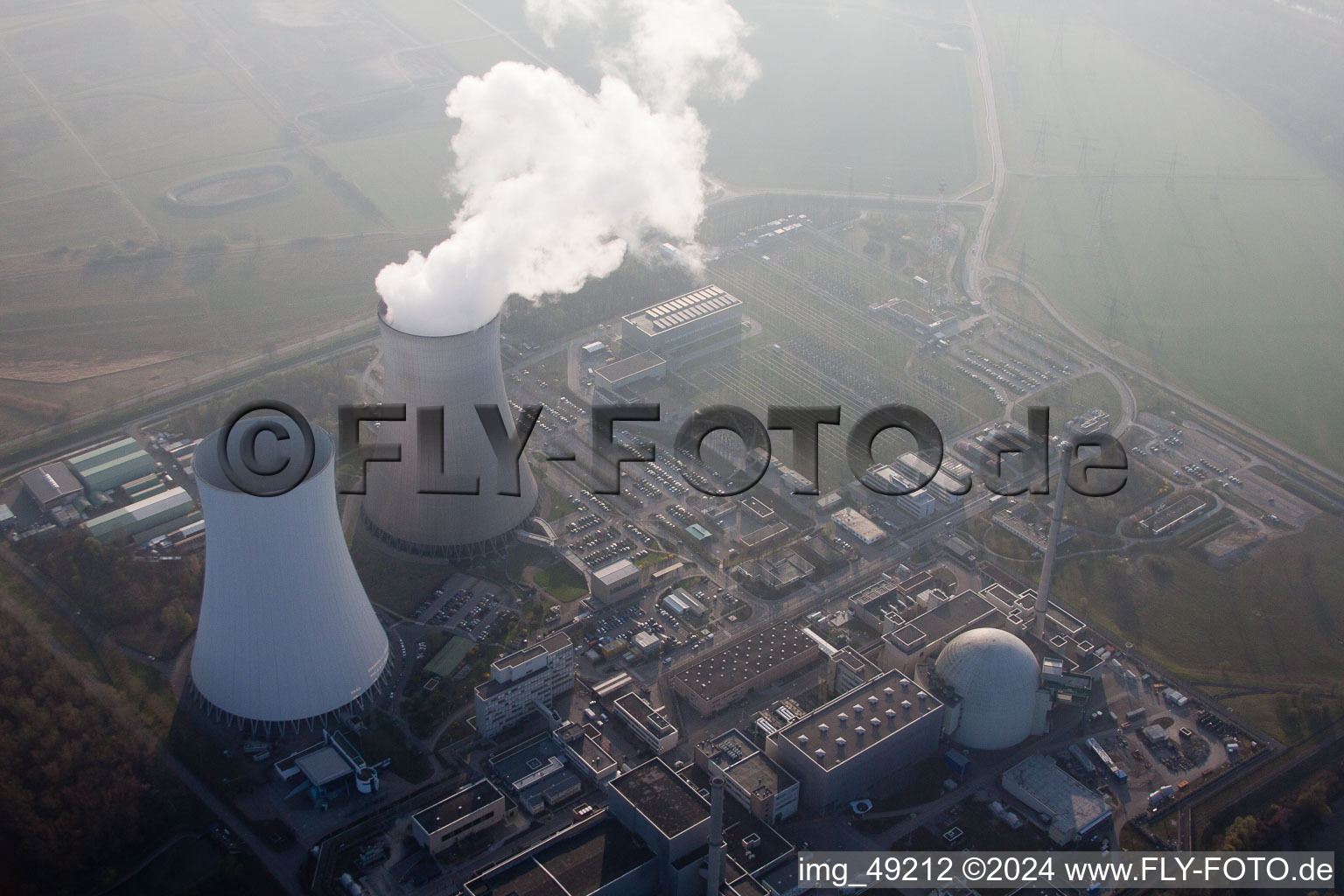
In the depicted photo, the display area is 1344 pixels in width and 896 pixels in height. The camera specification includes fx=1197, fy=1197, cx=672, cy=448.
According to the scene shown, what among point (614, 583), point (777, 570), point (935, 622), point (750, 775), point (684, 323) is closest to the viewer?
point (750, 775)

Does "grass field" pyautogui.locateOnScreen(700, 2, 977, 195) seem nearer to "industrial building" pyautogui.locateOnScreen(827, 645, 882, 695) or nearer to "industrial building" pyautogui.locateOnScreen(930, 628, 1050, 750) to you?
"industrial building" pyautogui.locateOnScreen(827, 645, 882, 695)

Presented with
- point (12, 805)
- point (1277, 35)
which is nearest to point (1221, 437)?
point (12, 805)

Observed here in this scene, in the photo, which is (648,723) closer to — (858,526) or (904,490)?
(858,526)

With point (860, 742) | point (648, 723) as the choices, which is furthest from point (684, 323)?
point (860, 742)

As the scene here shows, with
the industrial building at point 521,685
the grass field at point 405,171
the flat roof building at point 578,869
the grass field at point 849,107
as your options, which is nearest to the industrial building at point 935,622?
the industrial building at point 521,685

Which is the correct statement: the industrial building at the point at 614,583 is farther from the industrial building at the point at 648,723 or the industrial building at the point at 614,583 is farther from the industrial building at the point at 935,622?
the industrial building at the point at 935,622

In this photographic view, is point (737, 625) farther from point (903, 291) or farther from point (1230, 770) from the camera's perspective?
point (903, 291)
